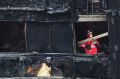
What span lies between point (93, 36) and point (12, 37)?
2990 millimetres

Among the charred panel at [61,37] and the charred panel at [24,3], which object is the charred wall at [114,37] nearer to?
the charred panel at [61,37]

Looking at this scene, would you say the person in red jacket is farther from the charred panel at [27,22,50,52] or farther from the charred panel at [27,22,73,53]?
the charred panel at [27,22,50,52]

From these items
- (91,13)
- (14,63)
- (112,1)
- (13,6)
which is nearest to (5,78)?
(14,63)

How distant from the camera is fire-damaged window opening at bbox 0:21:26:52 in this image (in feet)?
42.5

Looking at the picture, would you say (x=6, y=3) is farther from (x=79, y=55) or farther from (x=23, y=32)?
(x=79, y=55)

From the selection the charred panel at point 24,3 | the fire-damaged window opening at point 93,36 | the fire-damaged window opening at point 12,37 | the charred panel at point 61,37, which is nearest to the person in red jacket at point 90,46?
the fire-damaged window opening at point 93,36

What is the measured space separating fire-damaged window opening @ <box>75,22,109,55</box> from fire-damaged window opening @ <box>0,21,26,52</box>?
2.03 meters

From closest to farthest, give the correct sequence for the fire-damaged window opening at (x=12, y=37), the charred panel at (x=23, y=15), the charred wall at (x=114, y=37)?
the charred wall at (x=114, y=37) < the charred panel at (x=23, y=15) < the fire-damaged window opening at (x=12, y=37)

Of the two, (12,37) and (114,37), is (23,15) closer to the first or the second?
(12,37)

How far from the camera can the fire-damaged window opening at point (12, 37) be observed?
42.5ft

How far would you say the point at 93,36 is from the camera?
42.2 feet

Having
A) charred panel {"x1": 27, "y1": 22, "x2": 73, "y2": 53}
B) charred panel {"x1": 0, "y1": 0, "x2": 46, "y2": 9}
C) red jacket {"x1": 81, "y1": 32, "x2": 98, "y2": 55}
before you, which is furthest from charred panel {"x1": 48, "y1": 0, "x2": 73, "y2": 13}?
red jacket {"x1": 81, "y1": 32, "x2": 98, "y2": 55}

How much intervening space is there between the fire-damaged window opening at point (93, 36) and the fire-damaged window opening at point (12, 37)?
6.64ft

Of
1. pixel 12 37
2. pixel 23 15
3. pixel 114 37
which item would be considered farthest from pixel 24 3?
pixel 114 37
